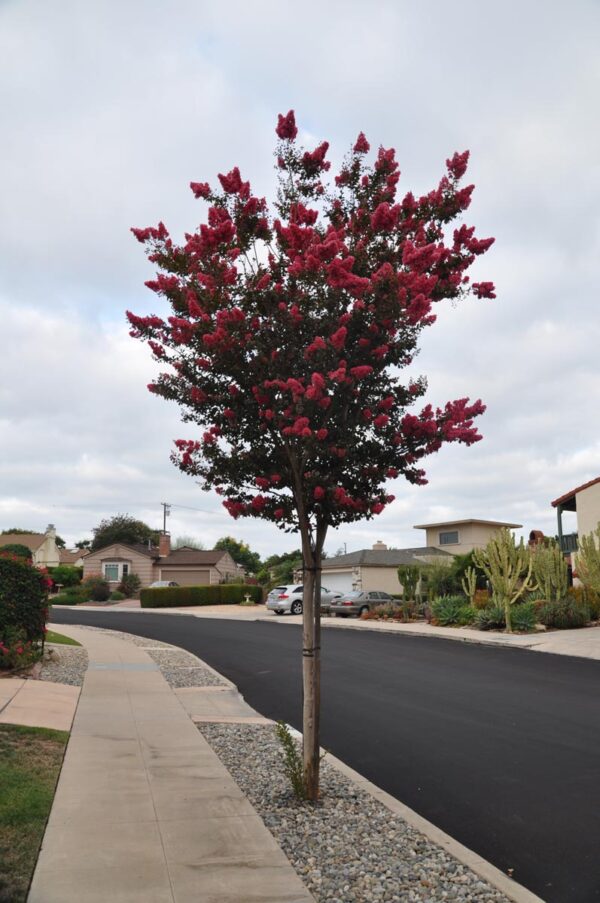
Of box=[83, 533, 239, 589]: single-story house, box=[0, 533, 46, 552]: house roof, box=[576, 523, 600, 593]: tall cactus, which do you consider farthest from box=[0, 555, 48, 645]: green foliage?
box=[0, 533, 46, 552]: house roof

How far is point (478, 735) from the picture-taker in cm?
928

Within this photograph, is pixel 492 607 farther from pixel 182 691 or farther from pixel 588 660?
pixel 182 691

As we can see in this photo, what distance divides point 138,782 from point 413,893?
3065 millimetres

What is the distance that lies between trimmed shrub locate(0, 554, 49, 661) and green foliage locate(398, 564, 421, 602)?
21.2 m

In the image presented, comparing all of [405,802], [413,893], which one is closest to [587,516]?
[405,802]

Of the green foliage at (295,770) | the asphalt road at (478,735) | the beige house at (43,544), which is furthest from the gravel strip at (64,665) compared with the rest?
the beige house at (43,544)

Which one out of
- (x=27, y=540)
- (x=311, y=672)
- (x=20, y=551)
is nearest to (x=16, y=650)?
(x=311, y=672)

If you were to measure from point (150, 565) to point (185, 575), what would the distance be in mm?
2859

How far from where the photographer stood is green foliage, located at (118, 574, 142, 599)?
56469 millimetres

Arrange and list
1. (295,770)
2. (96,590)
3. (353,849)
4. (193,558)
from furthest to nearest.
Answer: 1. (193,558)
2. (96,590)
3. (295,770)
4. (353,849)

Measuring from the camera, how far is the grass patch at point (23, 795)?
4594mm

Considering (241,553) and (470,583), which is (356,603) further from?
(241,553)

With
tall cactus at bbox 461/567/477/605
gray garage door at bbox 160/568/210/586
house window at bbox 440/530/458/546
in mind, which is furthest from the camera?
gray garage door at bbox 160/568/210/586

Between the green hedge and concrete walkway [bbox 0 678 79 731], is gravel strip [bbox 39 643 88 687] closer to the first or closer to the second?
concrete walkway [bbox 0 678 79 731]
